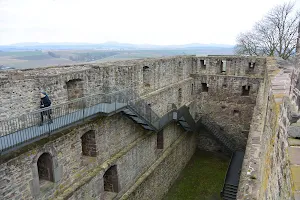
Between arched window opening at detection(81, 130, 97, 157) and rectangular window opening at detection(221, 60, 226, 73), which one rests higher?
rectangular window opening at detection(221, 60, 226, 73)

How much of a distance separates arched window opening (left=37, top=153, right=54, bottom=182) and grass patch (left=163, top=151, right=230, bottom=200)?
928cm

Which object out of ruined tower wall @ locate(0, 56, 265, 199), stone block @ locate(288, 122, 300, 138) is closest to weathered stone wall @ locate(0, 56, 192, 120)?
ruined tower wall @ locate(0, 56, 265, 199)

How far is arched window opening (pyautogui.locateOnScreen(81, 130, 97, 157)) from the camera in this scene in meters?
10.4

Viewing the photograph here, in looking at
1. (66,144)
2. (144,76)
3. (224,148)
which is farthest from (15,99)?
(224,148)

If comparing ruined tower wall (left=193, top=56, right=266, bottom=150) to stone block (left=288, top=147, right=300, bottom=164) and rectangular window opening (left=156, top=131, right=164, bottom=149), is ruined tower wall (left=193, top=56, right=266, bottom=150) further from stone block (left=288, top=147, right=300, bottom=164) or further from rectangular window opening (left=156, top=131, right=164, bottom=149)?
stone block (left=288, top=147, right=300, bottom=164)

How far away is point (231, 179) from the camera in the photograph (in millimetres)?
16969

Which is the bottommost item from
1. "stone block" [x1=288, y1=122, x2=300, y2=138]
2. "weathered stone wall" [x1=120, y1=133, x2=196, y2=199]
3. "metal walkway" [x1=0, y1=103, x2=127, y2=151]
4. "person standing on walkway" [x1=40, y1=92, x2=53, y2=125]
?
"weathered stone wall" [x1=120, y1=133, x2=196, y2=199]

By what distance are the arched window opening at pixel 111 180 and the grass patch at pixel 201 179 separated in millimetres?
5277

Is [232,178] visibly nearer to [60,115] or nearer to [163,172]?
[163,172]

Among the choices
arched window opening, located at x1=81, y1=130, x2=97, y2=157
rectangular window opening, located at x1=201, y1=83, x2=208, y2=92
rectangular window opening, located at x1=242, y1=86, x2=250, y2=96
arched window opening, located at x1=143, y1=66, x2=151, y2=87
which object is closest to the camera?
arched window opening, located at x1=81, y1=130, x2=97, y2=157

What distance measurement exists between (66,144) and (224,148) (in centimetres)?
1576

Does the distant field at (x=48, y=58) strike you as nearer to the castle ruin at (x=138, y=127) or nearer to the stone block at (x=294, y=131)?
the castle ruin at (x=138, y=127)

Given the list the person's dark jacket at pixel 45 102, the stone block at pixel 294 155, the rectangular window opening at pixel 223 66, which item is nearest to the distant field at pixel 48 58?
the person's dark jacket at pixel 45 102

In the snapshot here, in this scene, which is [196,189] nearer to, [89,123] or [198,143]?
[198,143]
